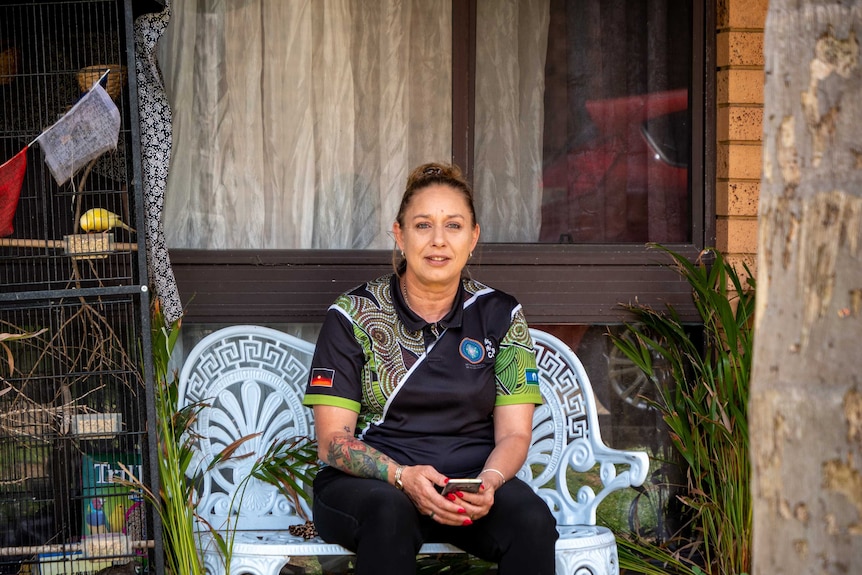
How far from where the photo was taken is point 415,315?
3.16 m

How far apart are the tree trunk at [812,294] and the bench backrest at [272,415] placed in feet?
6.34

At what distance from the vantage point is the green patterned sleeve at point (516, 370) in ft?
10.3

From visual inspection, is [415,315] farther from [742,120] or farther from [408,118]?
[742,120]

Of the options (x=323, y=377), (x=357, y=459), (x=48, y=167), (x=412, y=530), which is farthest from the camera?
(x=48, y=167)

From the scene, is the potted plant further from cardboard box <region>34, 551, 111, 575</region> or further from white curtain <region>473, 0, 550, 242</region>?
cardboard box <region>34, 551, 111, 575</region>

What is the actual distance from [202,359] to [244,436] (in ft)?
0.95

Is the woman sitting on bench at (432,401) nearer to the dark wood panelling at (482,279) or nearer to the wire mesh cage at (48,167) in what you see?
the dark wood panelling at (482,279)

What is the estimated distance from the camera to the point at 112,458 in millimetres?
3498

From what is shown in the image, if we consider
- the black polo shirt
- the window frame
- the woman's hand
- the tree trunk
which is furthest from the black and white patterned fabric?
the tree trunk

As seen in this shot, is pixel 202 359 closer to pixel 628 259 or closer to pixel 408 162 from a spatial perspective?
pixel 408 162

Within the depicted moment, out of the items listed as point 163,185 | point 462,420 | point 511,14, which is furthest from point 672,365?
point 163,185

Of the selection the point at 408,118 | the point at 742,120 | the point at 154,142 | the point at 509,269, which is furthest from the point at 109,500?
the point at 742,120

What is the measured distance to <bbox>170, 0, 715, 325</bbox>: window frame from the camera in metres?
3.77

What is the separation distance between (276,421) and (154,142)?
0.98m
